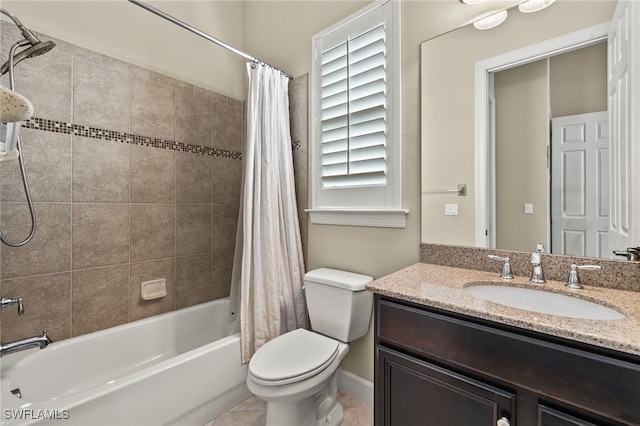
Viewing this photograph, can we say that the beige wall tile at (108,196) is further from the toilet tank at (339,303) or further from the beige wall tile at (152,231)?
the toilet tank at (339,303)

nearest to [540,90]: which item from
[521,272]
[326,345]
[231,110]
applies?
[521,272]

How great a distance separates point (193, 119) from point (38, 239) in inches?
46.2

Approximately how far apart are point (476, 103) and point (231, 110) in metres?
1.83

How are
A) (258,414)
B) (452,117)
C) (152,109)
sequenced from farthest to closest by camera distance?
1. (152,109)
2. (258,414)
3. (452,117)

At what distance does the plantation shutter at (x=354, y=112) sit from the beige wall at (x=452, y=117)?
0.25 m

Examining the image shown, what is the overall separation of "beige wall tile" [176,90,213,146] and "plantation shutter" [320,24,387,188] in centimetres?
92

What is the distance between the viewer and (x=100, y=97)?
1742 mm

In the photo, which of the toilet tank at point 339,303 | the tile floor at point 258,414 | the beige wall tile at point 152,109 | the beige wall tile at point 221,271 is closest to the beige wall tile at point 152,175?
the beige wall tile at point 152,109

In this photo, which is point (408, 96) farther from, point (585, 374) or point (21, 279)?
point (21, 279)

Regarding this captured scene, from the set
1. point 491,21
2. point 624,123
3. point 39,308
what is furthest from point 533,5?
point 39,308

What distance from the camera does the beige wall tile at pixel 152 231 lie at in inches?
75.0

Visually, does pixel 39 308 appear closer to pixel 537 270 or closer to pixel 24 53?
pixel 24 53

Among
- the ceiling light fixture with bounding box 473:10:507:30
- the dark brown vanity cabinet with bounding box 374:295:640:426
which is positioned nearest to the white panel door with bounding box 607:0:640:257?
the ceiling light fixture with bounding box 473:10:507:30

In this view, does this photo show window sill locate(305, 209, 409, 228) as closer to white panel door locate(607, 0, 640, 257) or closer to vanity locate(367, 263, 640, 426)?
vanity locate(367, 263, 640, 426)
